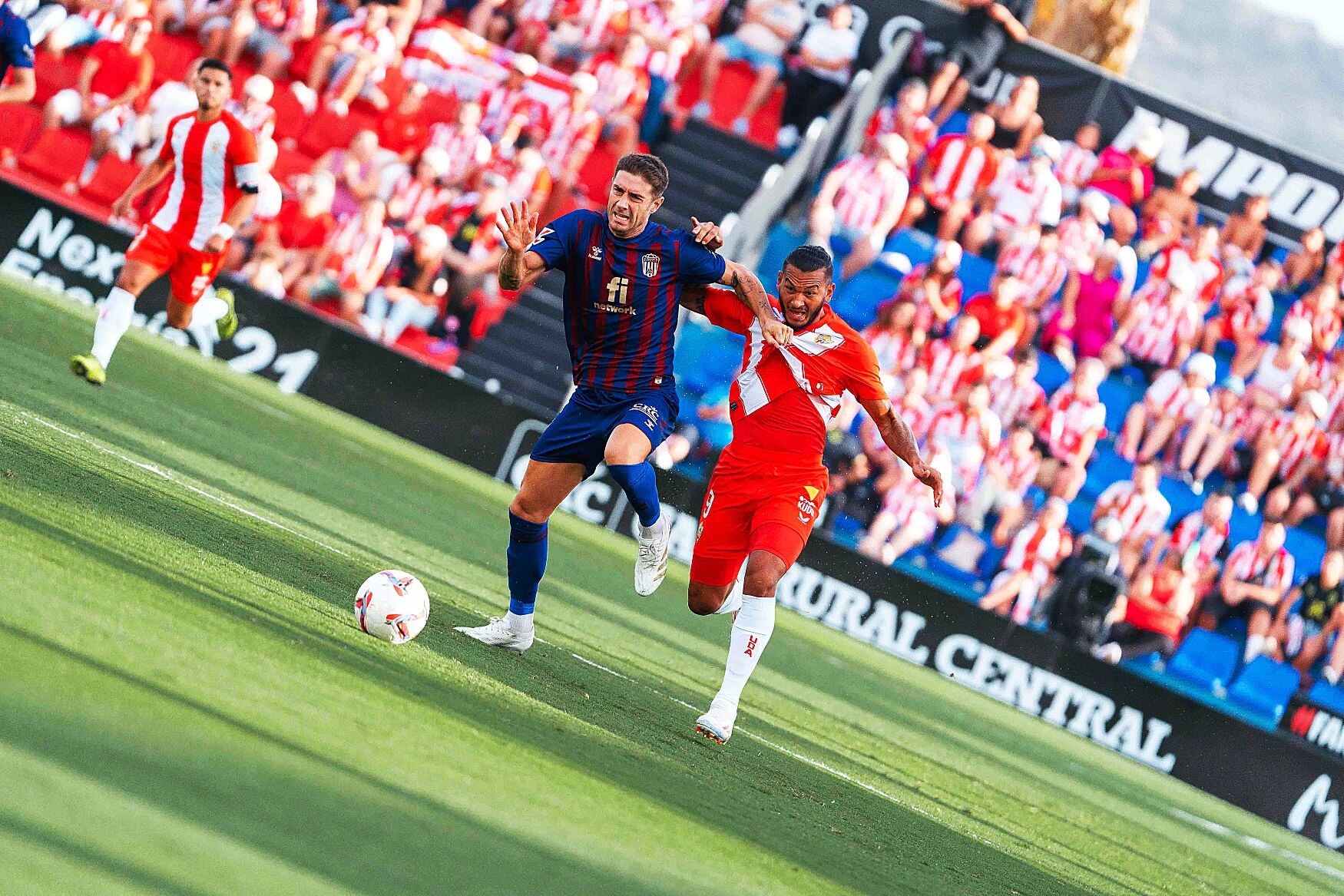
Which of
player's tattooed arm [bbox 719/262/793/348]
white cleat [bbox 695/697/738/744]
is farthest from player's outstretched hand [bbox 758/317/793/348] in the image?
white cleat [bbox 695/697/738/744]

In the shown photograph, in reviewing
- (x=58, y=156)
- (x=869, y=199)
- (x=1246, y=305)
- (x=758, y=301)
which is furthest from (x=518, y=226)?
(x=1246, y=305)

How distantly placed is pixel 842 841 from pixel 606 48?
13.7 meters

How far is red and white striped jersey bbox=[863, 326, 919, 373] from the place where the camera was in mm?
15914

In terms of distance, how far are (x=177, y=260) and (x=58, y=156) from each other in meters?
7.88

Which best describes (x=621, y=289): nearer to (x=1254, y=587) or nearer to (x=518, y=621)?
(x=518, y=621)

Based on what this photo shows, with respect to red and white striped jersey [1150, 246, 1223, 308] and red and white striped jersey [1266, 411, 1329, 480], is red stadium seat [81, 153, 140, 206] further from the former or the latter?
red and white striped jersey [1266, 411, 1329, 480]

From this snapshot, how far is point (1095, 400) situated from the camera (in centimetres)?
1602

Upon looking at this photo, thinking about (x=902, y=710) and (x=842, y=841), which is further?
(x=902, y=710)

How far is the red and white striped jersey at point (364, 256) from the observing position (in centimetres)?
1570

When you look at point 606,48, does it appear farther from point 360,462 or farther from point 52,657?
point 52,657

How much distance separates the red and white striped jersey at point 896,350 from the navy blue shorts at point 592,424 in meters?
9.30

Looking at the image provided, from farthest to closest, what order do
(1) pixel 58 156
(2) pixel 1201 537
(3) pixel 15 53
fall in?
Answer: (1) pixel 58 156, (2) pixel 1201 537, (3) pixel 15 53

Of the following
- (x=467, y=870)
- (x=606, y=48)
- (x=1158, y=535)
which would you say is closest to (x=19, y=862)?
(x=467, y=870)

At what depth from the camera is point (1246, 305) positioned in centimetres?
1728
